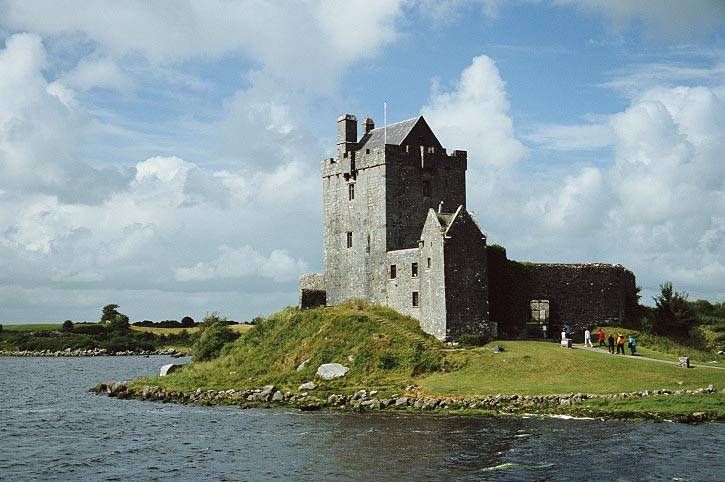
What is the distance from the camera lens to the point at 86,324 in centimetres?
16512

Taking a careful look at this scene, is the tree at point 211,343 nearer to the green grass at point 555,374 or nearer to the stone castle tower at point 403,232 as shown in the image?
the stone castle tower at point 403,232

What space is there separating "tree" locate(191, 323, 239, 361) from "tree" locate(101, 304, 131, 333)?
86922 millimetres

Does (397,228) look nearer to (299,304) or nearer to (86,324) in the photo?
(299,304)

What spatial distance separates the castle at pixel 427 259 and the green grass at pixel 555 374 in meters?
5.39

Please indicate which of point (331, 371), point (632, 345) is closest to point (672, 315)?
point (632, 345)

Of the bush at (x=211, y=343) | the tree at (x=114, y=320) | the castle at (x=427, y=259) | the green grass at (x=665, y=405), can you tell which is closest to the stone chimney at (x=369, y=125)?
the castle at (x=427, y=259)

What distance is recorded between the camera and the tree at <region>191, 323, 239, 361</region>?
6625cm

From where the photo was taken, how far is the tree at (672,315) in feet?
195

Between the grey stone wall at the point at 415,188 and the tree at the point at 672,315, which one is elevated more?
the grey stone wall at the point at 415,188

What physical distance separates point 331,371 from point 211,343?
62.3 ft

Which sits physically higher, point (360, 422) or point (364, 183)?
point (364, 183)

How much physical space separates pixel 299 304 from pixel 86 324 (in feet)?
361

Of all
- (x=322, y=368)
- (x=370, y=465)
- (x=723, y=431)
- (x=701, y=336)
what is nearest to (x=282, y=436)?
(x=370, y=465)

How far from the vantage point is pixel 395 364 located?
5022 centimetres
